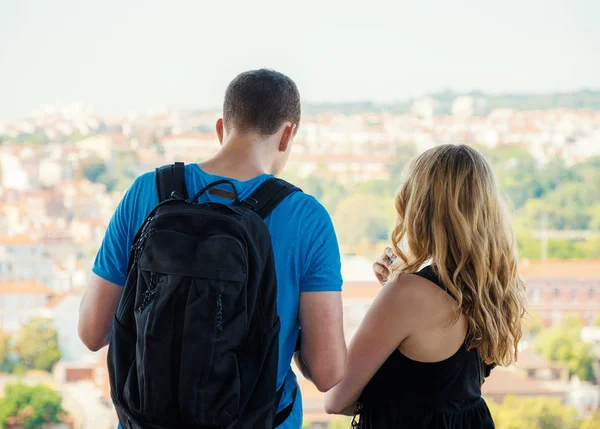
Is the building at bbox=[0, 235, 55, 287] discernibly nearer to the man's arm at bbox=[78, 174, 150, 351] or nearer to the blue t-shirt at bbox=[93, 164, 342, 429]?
the man's arm at bbox=[78, 174, 150, 351]

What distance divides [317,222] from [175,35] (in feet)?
17.3

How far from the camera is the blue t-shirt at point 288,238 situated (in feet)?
3.46

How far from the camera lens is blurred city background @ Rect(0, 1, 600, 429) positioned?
20.0ft

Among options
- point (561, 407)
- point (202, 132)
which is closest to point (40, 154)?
point (202, 132)

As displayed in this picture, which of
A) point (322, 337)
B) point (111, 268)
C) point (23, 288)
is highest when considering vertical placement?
point (111, 268)

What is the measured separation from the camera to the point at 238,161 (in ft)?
3.59

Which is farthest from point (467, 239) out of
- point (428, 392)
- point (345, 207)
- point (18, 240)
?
point (18, 240)

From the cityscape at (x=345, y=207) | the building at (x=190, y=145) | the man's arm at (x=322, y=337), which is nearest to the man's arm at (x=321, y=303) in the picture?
the man's arm at (x=322, y=337)

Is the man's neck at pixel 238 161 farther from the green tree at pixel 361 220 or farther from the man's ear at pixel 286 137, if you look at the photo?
the green tree at pixel 361 220

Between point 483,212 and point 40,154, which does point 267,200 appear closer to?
point 483,212

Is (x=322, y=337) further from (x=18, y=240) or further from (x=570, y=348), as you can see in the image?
(x=570, y=348)

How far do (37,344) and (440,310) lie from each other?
6171 millimetres

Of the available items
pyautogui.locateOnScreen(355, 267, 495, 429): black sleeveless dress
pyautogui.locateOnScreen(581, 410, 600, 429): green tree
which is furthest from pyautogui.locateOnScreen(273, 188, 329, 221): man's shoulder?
pyautogui.locateOnScreen(581, 410, 600, 429): green tree

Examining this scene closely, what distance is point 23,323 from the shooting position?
21.4 feet
